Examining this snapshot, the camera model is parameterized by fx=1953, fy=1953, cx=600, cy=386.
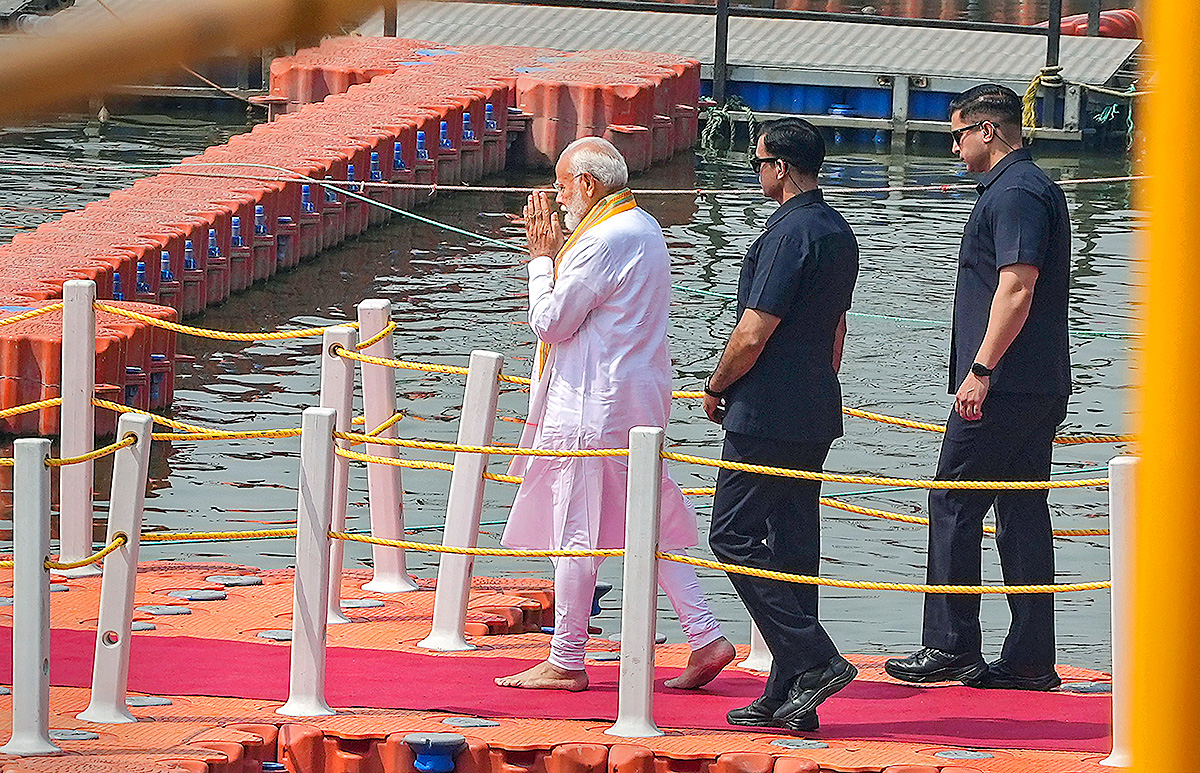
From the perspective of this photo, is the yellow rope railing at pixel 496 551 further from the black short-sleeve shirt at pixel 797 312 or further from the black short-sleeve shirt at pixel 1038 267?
the black short-sleeve shirt at pixel 1038 267

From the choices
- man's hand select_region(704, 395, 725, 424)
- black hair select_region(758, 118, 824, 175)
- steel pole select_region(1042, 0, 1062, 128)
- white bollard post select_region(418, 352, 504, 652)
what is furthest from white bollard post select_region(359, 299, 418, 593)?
steel pole select_region(1042, 0, 1062, 128)

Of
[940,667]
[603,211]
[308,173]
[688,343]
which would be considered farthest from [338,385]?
[308,173]

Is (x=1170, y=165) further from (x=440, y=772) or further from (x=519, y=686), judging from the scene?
(x=519, y=686)

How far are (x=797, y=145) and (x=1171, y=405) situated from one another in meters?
4.10

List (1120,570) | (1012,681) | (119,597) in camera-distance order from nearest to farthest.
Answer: (1120,570)
(119,597)
(1012,681)

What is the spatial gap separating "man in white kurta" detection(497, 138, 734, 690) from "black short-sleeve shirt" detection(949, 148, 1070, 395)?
0.94 m

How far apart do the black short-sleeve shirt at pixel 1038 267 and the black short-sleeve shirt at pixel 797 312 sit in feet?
1.63

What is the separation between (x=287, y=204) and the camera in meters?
16.8

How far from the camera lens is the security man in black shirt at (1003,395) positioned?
18.9 ft

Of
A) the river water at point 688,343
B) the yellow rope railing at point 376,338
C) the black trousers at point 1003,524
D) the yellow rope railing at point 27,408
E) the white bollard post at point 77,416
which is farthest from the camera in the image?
the river water at point 688,343

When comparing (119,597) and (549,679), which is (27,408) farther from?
(549,679)

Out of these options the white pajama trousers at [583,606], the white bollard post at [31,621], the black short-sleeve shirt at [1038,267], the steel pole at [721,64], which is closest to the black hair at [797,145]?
the black short-sleeve shirt at [1038,267]

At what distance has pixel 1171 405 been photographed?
4.91ft

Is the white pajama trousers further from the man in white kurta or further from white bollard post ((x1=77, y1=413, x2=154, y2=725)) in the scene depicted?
white bollard post ((x1=77, y1=413, x2=154, y2=725))
